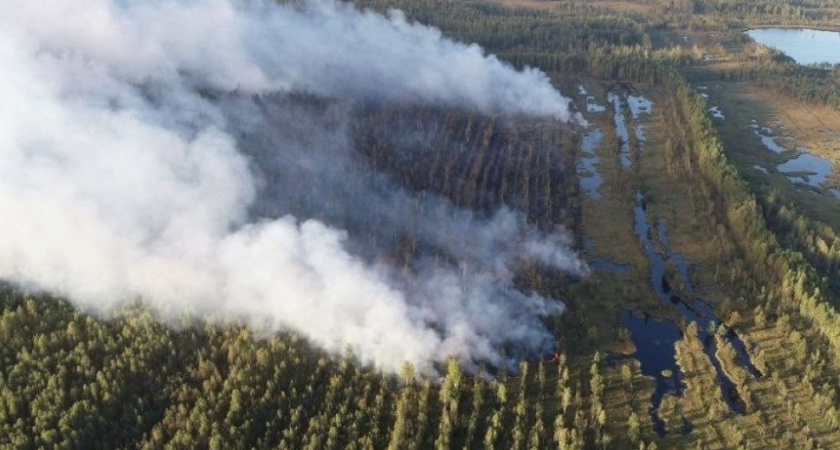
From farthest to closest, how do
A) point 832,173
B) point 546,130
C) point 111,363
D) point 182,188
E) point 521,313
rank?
point 546,130 → point 832,173 → point 182,188 → point 521,313 → point 111,363

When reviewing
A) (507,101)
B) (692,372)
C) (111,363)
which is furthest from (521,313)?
(507,101)

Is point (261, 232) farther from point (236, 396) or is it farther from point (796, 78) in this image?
point (796, 78)

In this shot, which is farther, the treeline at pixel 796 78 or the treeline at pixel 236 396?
the treeline at pixel 796 78

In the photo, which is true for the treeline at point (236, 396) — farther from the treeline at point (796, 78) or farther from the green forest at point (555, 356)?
the treeline at point (796, 78)

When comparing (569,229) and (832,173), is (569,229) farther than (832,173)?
No

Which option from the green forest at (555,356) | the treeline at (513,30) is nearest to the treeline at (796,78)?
the treeline at (513,30)

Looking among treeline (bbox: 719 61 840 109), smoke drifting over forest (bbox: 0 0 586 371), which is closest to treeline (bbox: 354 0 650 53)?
treeline (bbox: 719 61 840 109)

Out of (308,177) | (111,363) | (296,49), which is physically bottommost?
(111,363)

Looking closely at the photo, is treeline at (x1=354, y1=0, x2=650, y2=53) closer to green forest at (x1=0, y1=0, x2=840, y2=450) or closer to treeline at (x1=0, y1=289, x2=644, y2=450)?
green forest at (x1=0, y1=0, x2=840, y2=450)

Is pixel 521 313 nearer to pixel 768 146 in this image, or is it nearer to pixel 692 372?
pixel 692 372
